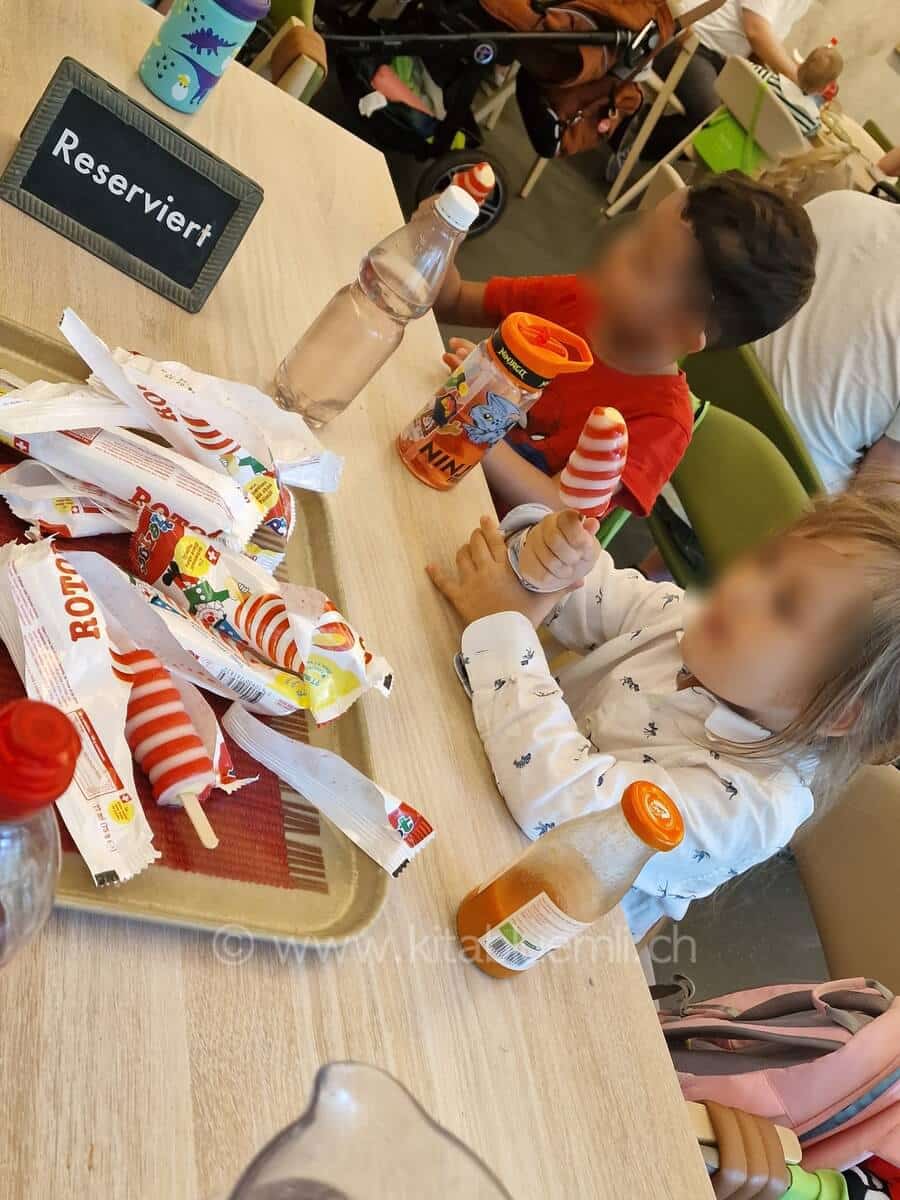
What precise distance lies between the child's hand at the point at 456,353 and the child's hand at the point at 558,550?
354 millimetres

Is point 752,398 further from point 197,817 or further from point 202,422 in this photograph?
point 197,817

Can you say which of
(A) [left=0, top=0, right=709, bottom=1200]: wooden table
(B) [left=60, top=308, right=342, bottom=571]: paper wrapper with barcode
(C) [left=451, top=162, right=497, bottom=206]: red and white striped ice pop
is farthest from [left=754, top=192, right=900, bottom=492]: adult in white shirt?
(B) [left=60, top=308, right=342, bottom=571]: paper wrapper with barcode

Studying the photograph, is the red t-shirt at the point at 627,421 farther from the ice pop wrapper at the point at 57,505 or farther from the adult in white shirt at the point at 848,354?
the ice pop wrapper at the point at 57,505

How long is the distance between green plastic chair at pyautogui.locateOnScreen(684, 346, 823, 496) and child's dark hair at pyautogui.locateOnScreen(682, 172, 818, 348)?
19cm

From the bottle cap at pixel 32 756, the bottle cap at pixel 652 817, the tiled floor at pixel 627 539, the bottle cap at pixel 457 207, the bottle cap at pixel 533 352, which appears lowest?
the tiled floor at pixel 627 539

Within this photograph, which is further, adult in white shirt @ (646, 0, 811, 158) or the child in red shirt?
adult in white shirt @ (646, 0, 811, 158)

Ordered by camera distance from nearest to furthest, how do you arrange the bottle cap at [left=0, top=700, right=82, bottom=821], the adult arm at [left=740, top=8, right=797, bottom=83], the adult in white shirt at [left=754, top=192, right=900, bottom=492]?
the bottle cap at [left=0, top=700, right=82, bottom=821] < the adult in white shirt at [left=754, top=192, right=900, bottom=492] < the adult arm at [left=740, top=8, right=797, bottom=83]

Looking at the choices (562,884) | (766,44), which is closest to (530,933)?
(562,884)

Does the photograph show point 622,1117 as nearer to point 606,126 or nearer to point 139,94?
point 139,94

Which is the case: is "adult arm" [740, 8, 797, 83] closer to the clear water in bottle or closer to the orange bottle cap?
the orange bottle cap

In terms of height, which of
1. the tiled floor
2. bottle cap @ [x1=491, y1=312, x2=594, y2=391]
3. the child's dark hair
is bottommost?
the tiled floor

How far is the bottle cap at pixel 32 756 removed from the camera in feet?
1.17

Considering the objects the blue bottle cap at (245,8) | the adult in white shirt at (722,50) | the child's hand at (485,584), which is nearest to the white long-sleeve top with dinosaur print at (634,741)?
the child's hand at (485,584)

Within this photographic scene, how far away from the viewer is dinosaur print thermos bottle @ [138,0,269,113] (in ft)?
3.66
